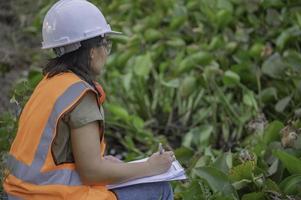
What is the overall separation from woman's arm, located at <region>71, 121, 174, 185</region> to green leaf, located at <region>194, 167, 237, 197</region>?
58 centimetres

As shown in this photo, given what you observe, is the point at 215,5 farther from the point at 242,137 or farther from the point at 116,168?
the point at 116,168

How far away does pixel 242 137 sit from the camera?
4.00 metres

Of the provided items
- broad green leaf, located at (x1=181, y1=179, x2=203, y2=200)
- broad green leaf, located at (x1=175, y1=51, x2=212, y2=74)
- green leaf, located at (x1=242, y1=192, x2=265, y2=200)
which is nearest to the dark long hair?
broad green leaf, located at (x1=181, y1=179, x2=203, y2=200)

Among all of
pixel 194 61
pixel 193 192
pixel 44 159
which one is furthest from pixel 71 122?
pixel 194 61

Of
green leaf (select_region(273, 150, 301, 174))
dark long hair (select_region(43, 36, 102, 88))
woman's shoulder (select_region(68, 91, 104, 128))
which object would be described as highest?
dark long hair (select_region(43, 36, 102, 88))

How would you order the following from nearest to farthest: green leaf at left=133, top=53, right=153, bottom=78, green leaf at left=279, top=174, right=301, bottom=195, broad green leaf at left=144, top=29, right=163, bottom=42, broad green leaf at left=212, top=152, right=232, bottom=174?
1. green leaf at left=279, top=174, right=301, bottom=195
2. broad green leaf at left=212, top=152, right=232, bottom=174
3. green leaf at left=133, top=53, right=153, bottom=78
4. broad green leaf at left=144, top=29, right=163, bottom=42

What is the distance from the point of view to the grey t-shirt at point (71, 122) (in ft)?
6.98

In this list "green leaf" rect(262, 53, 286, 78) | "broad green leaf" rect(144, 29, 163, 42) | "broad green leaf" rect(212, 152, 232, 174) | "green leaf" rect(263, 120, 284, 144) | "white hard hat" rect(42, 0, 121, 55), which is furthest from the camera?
"broad green leaf" rect(144, 29, 163, 42)

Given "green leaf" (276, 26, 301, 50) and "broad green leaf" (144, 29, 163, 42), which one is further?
"broad green leaf" (144, 29, 163, 42)

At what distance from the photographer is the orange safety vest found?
2152 millimetres

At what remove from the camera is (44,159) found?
2162 mm

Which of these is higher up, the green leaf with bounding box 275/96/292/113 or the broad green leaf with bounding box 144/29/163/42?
the broad green leaf with bounding box 144/29/163/42

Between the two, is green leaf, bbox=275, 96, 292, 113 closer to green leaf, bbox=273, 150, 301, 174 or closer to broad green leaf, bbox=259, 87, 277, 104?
broad green leaf, bbox=259, 87, 277, 104

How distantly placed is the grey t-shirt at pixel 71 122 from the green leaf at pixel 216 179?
0.80m
